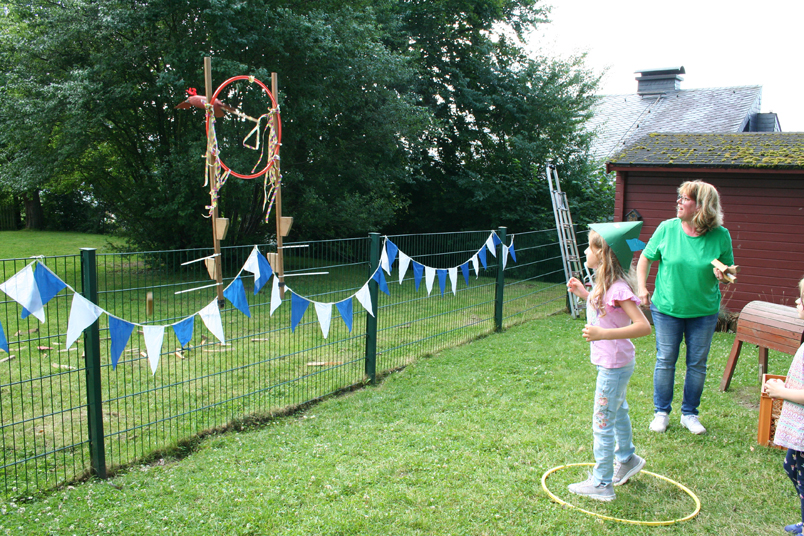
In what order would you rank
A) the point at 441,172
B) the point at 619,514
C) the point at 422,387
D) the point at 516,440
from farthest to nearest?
the point at 441,172 → the point at 422,387 → the point at 516,440 → the point at 619,514

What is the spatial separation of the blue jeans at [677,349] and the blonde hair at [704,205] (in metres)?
0.68

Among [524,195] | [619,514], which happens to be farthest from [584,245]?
[619,514]

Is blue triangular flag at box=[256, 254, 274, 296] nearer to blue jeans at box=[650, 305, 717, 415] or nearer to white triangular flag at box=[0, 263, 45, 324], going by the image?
white triangular flag at box=[0, 263, 45, 324]

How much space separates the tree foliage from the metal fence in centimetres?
372

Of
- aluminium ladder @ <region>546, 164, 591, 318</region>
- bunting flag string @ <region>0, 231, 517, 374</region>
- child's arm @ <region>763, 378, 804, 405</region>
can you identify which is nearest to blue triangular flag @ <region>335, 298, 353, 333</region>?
bunting flag string @ <region>0, 231, 517, 374</region>

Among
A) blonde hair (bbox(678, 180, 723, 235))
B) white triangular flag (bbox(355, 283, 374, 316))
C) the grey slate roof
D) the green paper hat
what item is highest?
the grey slate roof

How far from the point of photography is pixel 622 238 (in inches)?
126

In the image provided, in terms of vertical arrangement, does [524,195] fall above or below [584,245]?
above

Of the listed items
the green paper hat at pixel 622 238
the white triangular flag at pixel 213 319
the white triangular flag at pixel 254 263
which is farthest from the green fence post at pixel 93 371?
the green paper hat at pixel 622 238

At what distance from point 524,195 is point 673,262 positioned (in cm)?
1157

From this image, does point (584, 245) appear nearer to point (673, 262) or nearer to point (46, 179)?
point (673, 262)

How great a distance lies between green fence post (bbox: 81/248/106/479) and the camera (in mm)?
3555

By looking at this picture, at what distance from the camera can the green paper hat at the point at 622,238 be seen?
320 centimetres

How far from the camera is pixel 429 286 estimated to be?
633 centimetres
